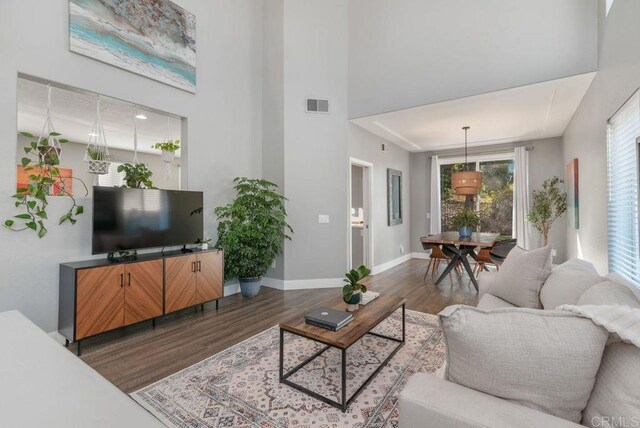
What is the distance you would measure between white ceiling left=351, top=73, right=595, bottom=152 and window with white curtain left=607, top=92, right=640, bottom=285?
1.27m

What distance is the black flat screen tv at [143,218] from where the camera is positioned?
3.05m

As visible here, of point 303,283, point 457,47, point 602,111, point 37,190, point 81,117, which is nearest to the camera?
point 37,190

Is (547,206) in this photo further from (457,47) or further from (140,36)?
(140,36)

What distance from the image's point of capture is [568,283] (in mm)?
1975

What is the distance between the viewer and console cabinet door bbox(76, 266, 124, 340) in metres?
2.71

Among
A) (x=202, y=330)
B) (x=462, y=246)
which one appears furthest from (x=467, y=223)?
(x=202, y=330)

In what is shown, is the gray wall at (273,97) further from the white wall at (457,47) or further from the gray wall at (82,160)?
the gray wall at (82,160)

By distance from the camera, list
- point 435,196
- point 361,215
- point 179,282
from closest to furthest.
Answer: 1. point 179,282
2. point 361,215
3. point 435,196

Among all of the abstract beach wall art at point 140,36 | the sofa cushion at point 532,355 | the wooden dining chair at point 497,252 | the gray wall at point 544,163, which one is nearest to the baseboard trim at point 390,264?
the wooden dining chair at point 497,252

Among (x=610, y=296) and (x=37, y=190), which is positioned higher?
(x=37, y=190)

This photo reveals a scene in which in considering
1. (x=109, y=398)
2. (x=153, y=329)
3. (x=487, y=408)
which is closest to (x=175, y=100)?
(x=153, y=329)

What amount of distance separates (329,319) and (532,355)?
139 centimetres

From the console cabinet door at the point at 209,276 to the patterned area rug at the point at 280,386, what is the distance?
1135 mm

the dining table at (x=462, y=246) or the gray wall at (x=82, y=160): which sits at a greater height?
the gray wall at (x=82, y=160)
